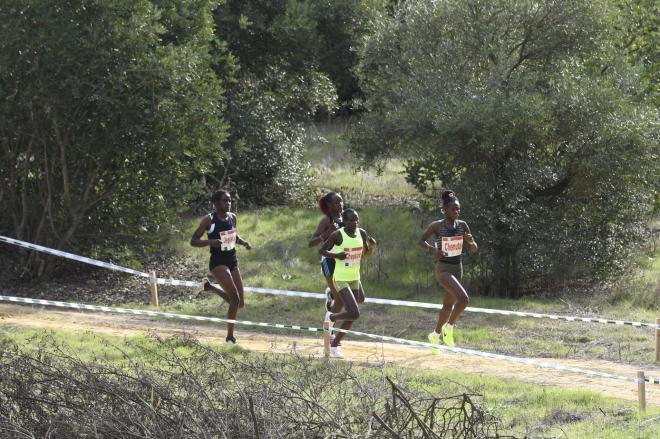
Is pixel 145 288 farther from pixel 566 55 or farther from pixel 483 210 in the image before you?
pixel 566 55

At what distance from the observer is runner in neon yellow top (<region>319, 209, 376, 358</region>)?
1255cm

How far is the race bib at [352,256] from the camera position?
1259 cm

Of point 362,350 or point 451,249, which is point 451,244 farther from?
point 362,350

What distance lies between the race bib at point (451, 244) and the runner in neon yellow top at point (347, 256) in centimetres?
96

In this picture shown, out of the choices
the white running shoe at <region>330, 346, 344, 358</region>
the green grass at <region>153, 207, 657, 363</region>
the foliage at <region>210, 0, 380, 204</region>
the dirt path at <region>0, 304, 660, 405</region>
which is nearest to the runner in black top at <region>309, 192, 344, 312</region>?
the white running shoe at <region>330, 346, 344, 358</region>

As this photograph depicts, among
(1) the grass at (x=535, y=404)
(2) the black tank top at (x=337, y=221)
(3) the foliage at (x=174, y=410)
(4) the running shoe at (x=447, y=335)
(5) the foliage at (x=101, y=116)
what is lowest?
(1) the grass at (x=535, y=404)

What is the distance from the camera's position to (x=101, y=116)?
19047 mm

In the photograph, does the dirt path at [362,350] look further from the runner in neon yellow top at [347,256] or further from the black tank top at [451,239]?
the black tank top at [451,239]

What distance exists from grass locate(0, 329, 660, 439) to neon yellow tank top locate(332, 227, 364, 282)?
1.10 m

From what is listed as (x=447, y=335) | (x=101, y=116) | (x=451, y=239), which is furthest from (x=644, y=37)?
(x=447, y=335)

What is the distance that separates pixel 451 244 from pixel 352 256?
4.28 feet

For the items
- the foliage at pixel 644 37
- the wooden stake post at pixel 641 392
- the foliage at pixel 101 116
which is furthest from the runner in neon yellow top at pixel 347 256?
the foliage at pixel 644 37

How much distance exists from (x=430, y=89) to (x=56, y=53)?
264 inches

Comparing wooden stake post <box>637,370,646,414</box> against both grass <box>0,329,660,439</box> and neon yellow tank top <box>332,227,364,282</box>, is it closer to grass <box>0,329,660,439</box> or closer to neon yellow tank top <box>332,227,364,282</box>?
grass <box>0,329,660,439</box>
